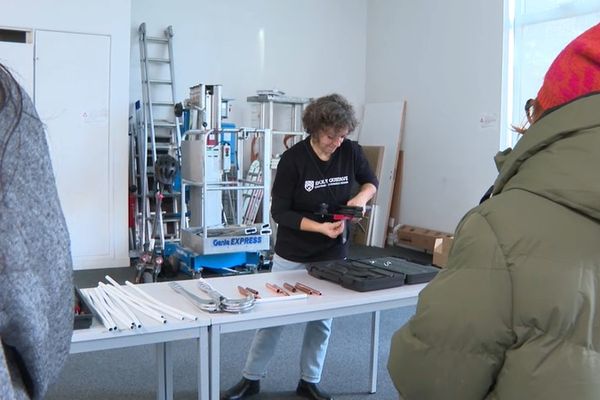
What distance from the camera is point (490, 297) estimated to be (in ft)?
3.01

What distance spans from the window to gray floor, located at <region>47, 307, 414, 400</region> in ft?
9.44

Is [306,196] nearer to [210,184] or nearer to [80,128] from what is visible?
[210,184]

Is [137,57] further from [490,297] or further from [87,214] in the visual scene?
[490,297]

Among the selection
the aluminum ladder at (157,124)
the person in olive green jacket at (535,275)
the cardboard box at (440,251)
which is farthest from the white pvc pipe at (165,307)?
the cardboard box at (440,251)

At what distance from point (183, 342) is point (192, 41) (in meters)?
4.15

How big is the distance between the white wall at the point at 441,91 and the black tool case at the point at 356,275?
13.2 ft

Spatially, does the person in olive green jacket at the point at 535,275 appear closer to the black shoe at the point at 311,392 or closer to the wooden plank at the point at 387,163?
the black shoe at the point at 311,392

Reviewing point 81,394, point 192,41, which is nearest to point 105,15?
point 192,41

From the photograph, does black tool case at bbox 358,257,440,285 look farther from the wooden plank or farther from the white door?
the wooden plank

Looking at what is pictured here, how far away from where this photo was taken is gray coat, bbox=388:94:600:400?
34.2 inches

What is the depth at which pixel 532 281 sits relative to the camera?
89cm

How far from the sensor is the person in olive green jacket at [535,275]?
870mm

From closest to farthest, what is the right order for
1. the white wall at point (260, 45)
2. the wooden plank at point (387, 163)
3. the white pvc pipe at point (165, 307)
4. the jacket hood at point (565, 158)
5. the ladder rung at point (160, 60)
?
the jacket hood at point (565, 158) < the white pvc pipe at point (165, 307) < the ladder rung at point (160, 60) < the white wall at point (260, 45) < the wooden plank at point (387, 163)

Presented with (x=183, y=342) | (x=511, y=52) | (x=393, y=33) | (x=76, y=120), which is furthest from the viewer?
(x=393, y=33)
